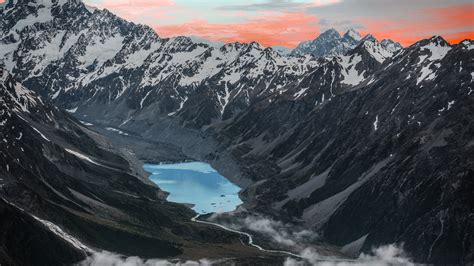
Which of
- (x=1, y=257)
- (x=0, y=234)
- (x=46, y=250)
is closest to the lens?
(x=1, y=257)

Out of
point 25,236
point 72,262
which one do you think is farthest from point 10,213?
point 72,262

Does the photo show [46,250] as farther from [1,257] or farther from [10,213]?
[1,257]

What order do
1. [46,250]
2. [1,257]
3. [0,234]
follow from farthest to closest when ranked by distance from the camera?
[46,250]
[0,234]
[1,257]

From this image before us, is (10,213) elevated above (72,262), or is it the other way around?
(10,213)

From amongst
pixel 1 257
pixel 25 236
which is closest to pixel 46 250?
pixel 25 236

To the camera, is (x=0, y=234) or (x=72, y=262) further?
(x=72, y=262)

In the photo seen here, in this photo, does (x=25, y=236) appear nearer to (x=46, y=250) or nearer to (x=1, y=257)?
(x=46, y=250)

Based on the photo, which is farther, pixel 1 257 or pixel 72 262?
pixel 72 262
